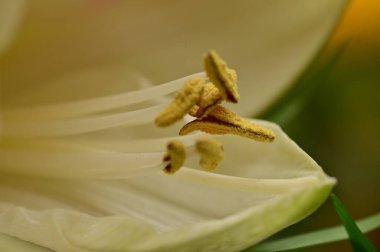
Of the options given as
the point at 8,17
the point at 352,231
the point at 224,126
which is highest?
the point at 8,17

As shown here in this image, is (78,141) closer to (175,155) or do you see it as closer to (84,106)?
(84,106)

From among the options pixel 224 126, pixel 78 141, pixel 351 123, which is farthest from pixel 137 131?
pixel 351 123

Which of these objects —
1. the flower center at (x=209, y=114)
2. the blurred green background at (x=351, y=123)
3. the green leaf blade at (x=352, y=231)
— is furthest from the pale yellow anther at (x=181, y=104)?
the blurred green background at (x=351, y=123)

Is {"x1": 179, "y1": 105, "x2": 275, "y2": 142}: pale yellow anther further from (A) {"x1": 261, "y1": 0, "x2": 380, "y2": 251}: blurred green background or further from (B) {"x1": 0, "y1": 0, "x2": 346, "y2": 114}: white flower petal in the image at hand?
(A) {"x1": 261, "y1": 0, "x2": 380, "y2": 251}: blurred green background

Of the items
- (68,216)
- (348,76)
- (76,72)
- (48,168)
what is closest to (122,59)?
(76,72)

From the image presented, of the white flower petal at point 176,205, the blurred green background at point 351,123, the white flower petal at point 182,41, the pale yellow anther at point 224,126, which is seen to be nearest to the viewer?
the white flower petal at point 176,205

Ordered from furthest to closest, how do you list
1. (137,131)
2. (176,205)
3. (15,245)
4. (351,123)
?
(351,123) → (137,131) → (176,205) → (15,245)

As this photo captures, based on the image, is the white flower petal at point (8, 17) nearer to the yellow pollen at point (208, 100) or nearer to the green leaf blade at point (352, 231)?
the yellow pollen at point (208, 100)
